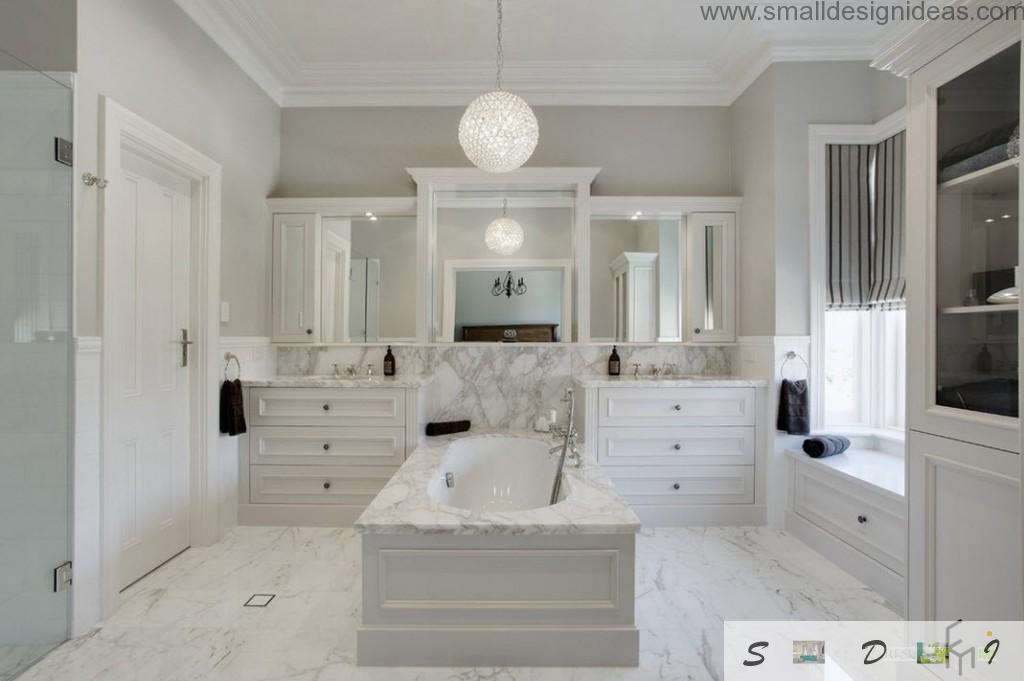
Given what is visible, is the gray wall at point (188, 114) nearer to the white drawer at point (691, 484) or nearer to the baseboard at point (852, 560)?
the white drawer at point (691, 484)

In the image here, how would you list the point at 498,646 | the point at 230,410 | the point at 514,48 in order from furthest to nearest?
the point at 514,48
the point at 230,410
the point at 498,646

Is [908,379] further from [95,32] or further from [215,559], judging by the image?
[95,32]

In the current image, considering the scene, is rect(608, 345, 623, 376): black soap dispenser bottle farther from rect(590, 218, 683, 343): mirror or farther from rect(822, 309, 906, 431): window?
rect(822, 309, 906, 431): window

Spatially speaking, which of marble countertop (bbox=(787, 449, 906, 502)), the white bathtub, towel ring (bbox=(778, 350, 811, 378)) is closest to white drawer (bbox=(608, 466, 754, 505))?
marble countertop (bbox=(787, 449, 906, 502))

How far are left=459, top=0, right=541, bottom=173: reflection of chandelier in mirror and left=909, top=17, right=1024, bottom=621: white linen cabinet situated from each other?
61.5 inches

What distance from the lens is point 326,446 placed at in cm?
284

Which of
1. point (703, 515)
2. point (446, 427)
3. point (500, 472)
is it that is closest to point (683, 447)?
point (703, 515)

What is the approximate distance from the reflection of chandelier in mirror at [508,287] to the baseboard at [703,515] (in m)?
1.64

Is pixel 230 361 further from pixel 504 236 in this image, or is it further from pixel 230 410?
pixel 504 236

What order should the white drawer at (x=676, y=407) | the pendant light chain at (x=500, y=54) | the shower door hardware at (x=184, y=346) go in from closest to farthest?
1. the shower door hardware at (x=184, y=346)
2. the pendant light chain at (x=500, y=54)
3. the white drawer at (x=676, y=407)

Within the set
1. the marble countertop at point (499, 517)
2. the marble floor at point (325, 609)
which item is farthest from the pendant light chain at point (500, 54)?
the marble floor at point (325, 609)

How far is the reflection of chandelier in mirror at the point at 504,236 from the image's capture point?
323 centimetres

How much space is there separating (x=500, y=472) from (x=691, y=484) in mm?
1223

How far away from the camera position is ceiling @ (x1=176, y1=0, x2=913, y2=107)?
105 inches
